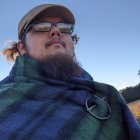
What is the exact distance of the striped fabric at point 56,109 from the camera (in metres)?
1.68

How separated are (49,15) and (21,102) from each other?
0.98 m

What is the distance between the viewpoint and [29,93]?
194cm

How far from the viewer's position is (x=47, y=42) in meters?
2.44

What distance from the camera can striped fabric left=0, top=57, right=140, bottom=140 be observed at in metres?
1.68

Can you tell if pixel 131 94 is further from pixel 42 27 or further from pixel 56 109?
pixel 56 109

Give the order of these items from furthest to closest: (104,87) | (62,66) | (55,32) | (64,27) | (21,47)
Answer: (21,47) < (64,27) < (55,32) < (62,66) < (104,87)

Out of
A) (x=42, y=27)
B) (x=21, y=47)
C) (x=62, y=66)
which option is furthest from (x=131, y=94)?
(x=62, y=66)

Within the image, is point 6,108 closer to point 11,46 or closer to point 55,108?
point 55,108

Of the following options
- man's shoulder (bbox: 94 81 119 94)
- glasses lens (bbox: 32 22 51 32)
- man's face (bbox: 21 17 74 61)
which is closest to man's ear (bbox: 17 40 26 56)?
man's face (bbox: 21 17 74 61)

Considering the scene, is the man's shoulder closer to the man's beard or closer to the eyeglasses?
the man's beard

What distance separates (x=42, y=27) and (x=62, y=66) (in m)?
0.38

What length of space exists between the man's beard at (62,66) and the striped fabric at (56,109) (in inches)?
3.1

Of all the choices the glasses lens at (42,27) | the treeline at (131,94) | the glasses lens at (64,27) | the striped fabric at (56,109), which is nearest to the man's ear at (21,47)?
the glasses lens at (42,27)

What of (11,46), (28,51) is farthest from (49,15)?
(11,46)
